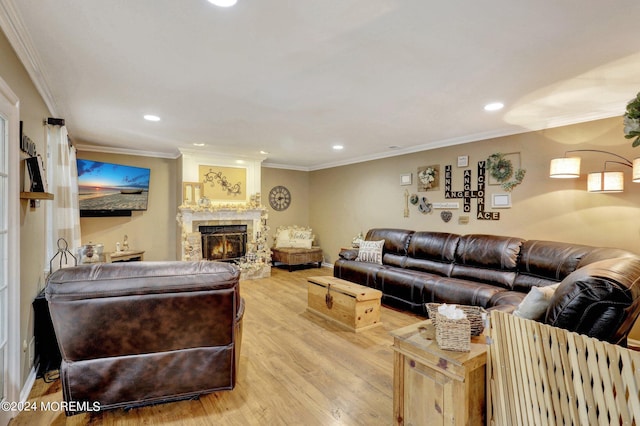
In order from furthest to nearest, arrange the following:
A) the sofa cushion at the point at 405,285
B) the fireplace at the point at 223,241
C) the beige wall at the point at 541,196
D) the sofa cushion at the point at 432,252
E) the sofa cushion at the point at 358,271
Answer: the fireplace at the point at 223,241
the sofa cushion at the point at 358,271
the sofa cushion at the point at 432,252
the sofa cushion at the point at 405,285
the beige wall at the point at 541,196

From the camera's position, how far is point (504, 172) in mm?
4133

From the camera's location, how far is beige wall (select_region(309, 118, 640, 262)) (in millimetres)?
3270

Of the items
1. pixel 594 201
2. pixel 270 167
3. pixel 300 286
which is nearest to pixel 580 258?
pixel 594 201

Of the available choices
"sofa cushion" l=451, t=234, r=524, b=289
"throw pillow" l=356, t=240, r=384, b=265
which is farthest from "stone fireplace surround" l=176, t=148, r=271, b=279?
"sofa cushion" l=451, t=234, r=524, b=289

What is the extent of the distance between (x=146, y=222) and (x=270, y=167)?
9.37 feet

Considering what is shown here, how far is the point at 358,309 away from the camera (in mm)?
3424

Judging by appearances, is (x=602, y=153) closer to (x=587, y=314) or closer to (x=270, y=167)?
(x=587, y=314)

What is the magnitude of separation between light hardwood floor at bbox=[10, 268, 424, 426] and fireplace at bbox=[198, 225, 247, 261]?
256cm

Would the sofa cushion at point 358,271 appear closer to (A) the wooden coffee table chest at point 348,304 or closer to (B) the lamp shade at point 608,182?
(A) the wooden coffee table chest at point 348,304

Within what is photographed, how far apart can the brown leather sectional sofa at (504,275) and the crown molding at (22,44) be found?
128 inches

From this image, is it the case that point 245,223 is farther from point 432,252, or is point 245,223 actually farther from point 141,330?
point 141,330

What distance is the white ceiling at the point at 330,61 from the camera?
5.41 feet

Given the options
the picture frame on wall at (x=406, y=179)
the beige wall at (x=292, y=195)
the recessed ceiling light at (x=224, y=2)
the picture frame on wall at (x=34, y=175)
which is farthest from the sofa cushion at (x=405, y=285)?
the picture frame on wall at (x=34, y=175)

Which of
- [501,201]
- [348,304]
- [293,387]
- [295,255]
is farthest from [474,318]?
[295,255]
